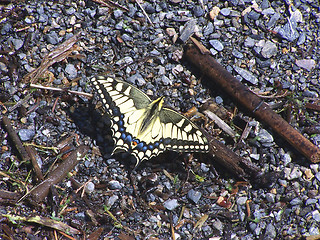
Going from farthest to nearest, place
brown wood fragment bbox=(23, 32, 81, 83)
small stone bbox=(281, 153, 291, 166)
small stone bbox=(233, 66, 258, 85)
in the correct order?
small stone bbox=(233, 66, 258, 85)
brown wood fragment bbox=(23, 32, 81, 83)
small stone bbox=(281, 153, 291, 166)

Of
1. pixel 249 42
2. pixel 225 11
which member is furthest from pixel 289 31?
pixel 225 11

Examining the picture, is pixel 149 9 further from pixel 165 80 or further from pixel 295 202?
pixel 295 202

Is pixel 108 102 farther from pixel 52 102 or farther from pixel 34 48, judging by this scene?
pixel 34 48

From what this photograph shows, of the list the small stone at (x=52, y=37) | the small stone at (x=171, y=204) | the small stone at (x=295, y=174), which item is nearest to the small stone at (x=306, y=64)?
the small stone at (x=295, y=174)

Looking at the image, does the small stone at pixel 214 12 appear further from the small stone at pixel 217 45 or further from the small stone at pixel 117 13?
the small stone at pixel 117 13

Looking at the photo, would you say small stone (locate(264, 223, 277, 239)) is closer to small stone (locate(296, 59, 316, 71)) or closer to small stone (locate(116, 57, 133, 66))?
small stone (locate(296, 59, 316, 71))

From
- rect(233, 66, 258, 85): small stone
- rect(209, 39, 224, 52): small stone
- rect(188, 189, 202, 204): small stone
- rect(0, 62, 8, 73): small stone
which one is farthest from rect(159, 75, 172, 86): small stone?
rect(0, 62, 8, 73): small stone
